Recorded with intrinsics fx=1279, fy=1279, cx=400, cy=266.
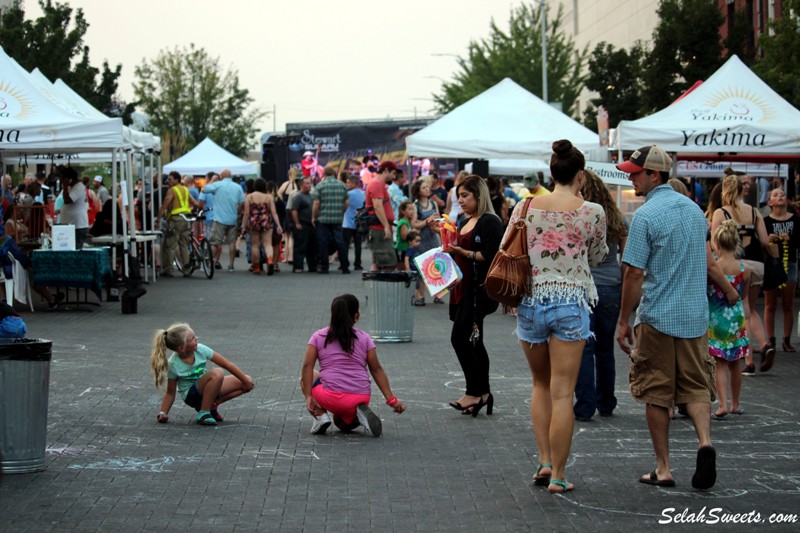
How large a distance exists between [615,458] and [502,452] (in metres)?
0.71

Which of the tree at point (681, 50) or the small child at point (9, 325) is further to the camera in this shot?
the tree at point (681, 50)

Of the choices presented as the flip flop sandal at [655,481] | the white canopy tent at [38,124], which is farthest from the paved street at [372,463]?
the white canopy tent at [38,124]

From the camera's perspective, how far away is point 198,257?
24.5 m

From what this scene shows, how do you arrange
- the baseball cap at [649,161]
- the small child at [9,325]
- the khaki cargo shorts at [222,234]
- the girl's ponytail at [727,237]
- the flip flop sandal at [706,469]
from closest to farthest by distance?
the flip flop sandal at [706,469]
the baseball cap at [649,161]
the small child at [9,325]
the girl's ponytail at [727,237]
the khaki cargo shorts at [222,234]

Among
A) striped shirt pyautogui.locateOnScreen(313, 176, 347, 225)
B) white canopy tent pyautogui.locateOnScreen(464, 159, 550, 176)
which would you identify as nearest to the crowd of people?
striped shirt pyautogui.locateOnScreen(313, 176, 347, 225)

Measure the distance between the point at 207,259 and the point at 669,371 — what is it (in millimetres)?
17934

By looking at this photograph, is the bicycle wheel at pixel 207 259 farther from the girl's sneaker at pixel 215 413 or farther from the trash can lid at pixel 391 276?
the girl's sneaker at pixel 215 413

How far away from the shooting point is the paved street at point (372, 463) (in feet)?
20.9

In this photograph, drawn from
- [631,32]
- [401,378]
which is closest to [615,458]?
[401,378]

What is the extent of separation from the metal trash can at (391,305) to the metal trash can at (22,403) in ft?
23.3

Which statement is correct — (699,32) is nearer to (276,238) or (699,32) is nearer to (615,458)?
(276,238)

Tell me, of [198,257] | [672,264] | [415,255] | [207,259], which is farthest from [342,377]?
[198,257]

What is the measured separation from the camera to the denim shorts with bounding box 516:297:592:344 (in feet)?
22.4

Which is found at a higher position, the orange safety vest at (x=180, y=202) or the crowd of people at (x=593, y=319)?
the orange safety vest at (x=180, y=202)
